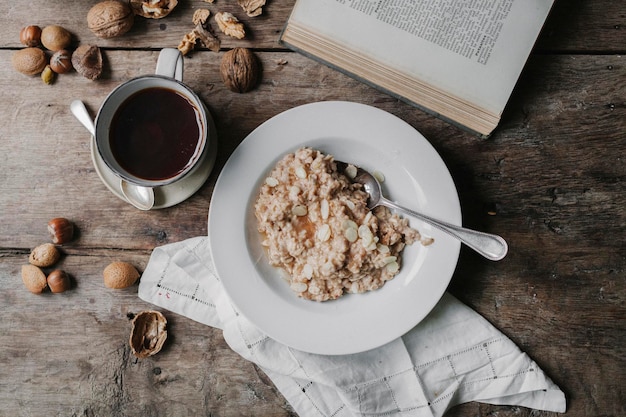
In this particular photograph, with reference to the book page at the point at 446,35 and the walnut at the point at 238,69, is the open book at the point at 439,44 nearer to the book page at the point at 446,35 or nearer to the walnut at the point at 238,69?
the book page at the point at 446,35

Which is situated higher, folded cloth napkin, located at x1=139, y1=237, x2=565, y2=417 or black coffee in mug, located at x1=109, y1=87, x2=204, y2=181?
black coffee in mug, located at x1=109, y1=87, x2=204, y2=181

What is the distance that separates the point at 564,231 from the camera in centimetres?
146

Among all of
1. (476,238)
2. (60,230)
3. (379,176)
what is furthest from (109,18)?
(476,238)

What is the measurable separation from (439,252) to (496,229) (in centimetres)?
23

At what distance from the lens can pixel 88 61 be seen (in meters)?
1.45

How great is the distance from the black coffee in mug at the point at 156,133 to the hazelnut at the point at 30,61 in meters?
0.34

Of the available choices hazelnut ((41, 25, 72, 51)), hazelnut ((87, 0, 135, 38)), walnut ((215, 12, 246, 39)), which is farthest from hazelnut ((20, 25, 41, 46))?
walnut ((215, 12, 246, 39))

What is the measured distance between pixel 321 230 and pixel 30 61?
898 millimetres

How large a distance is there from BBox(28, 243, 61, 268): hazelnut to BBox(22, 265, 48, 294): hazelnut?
2 centimetres

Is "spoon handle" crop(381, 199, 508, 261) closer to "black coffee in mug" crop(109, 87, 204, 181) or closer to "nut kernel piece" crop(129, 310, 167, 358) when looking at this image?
"black coffee in mug" crop(109, 87, 204, 181)

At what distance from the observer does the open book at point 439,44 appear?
1387 millimetres

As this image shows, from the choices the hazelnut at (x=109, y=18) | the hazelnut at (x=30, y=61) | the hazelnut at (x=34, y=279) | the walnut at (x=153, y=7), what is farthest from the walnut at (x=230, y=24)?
the hazelnut at (x=34, y=279)

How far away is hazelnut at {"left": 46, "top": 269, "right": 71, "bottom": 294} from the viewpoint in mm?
1452

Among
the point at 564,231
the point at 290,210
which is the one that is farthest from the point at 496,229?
the point at 290,210
